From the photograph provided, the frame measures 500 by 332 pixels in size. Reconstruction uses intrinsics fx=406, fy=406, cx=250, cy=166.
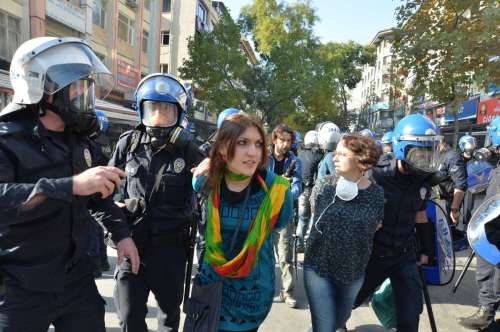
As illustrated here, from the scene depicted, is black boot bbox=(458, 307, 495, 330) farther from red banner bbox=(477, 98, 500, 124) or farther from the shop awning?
red banner bbox=(477, 98, 500, 124)

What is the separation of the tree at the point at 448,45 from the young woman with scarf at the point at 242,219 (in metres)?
4.88

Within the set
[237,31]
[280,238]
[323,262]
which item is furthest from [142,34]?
[323,262]

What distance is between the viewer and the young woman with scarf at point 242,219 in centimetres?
206

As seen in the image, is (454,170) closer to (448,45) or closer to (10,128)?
(448,45)

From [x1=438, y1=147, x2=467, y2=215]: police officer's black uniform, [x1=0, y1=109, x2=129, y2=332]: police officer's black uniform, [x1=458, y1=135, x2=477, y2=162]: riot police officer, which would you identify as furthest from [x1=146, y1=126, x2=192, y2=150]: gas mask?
[x1=458, y1=135, x2=477, y2=162]: riot police officer

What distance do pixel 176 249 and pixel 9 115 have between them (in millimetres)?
1290

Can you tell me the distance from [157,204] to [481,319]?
3.24 meters

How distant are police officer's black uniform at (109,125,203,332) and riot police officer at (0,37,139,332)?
499 millimetres

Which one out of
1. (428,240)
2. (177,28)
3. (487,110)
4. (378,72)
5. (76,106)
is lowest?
(428,240)

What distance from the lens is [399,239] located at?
2.88 metres

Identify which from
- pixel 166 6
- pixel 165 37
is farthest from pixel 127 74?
pixel 166 6

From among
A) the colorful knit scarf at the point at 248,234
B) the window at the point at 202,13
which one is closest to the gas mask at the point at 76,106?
the colorful knit scarf at the point at 248,234

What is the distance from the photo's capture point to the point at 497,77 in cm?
632

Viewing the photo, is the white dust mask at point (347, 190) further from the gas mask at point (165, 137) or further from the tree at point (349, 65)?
the tree at point (349, 65)
